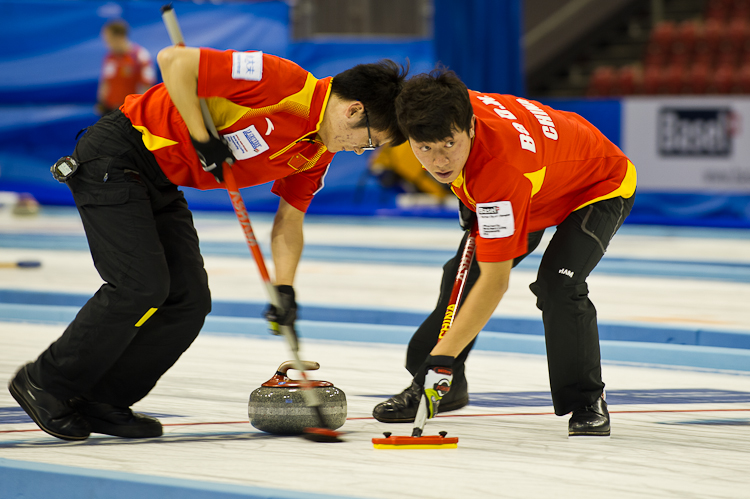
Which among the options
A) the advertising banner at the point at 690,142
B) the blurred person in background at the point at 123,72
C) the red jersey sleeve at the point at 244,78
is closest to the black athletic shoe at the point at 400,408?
the red jersey sleeve at the point at 244,78

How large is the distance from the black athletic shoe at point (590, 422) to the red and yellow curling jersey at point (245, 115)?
48.9 inches

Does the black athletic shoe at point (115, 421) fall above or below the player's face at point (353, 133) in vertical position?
below

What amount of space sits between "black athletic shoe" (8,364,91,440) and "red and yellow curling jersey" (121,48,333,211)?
795mm

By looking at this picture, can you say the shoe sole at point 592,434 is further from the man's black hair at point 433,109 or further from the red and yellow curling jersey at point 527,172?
the man's black hair at point 433,109

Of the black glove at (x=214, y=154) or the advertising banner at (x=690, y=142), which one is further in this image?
the advertising banner at (x=690, y=142)

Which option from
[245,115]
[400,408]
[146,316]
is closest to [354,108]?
[245,115]

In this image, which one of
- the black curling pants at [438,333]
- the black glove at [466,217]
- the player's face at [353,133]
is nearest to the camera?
the player's face at [353,133]

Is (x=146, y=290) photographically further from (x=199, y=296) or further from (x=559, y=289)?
(x=559, y=289)

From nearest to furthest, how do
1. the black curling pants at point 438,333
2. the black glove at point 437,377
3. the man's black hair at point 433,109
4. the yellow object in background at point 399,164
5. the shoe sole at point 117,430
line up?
the man's black hair at point 433,109 → the black glove at point 437,377 → the shoe sole at point 117,430 → the black curling pants at point 438,333 → the yellow object in background at point 399,164

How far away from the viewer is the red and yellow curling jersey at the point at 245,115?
2938 millimetres

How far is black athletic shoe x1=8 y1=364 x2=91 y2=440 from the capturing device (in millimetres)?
2961

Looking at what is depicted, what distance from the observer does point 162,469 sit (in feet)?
8.77

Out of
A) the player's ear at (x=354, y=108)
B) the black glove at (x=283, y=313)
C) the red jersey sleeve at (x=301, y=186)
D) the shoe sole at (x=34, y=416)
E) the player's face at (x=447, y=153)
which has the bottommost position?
the shoe sole at (x=34, y=416)

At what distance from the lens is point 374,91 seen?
296 cm
